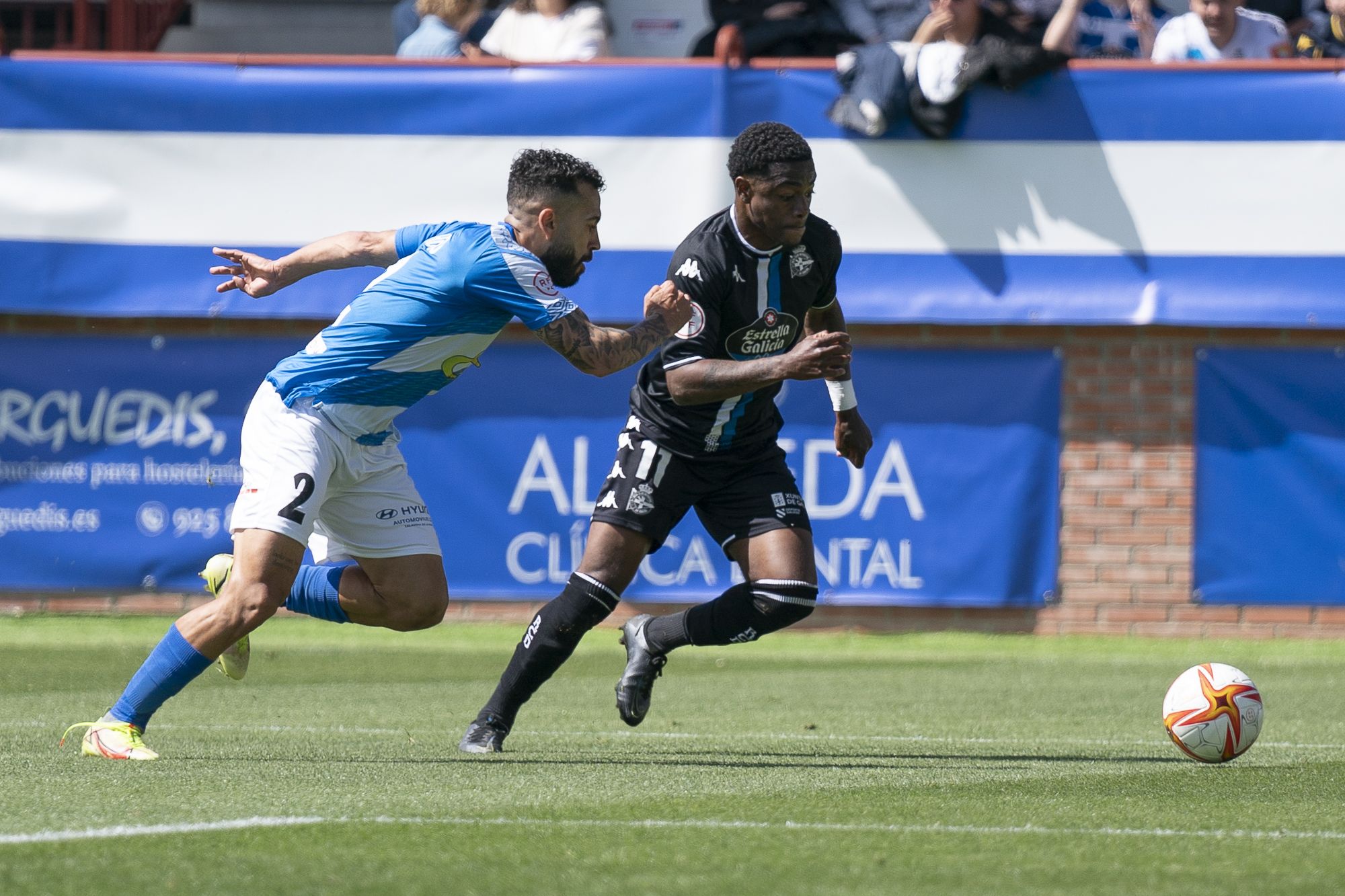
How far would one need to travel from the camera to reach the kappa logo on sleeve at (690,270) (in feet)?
21.1

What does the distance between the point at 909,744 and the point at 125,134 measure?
7.64m

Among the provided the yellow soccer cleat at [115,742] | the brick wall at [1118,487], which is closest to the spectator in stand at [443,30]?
the brick wall at [1118,487]

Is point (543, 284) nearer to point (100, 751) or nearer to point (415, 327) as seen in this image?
point (415, 327)

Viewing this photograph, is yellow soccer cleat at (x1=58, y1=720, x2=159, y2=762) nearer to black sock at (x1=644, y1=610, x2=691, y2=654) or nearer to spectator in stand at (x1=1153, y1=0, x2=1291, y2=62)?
black sock at (x1=644, y1=610, x2=691, y2=654)

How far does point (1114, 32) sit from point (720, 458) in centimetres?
730

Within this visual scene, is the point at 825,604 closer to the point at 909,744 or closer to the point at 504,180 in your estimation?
the point at 504,180

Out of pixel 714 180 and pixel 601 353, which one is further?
pixel 714 180

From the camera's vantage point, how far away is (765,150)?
6281 millimetres

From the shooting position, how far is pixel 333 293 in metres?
11.9

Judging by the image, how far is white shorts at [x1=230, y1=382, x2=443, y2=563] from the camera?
19.1 feet

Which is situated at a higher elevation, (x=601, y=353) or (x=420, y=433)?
(x=601, y=353)

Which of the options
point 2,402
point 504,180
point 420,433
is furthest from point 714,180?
point 2,402

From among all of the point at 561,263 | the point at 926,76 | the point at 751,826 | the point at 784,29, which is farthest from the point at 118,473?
the point at 751,826

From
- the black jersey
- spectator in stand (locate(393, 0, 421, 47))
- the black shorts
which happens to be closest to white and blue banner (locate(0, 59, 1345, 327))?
spectator in stand (locate(393, 0, 421, 47))
